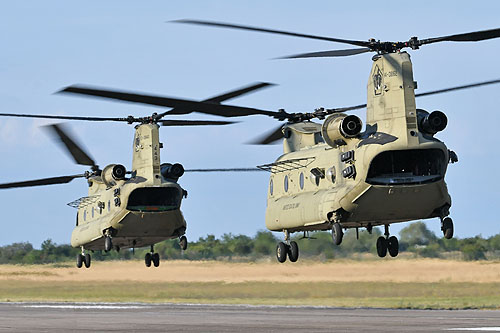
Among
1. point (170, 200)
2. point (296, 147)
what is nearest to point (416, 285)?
point (170, 200)

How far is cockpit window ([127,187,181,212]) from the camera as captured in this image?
4200 centimetres

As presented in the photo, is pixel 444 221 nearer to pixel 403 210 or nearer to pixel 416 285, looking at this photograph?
pixel 403 210

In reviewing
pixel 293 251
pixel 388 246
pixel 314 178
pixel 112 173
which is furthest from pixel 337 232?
pixel 112 173

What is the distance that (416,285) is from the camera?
53.4 m

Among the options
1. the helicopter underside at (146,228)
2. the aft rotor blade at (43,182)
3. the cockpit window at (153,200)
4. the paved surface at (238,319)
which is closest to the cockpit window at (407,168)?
the paved surface at (238,319)

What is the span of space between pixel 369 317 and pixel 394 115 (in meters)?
9.66

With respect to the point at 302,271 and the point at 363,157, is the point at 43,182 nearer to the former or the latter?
the point at 302,271

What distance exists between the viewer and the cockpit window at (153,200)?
138 ft

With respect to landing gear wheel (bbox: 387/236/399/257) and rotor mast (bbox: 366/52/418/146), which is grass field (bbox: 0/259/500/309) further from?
rotor mast (bbox: 366/52/418/146)

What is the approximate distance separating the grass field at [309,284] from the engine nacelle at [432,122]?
17.4 m

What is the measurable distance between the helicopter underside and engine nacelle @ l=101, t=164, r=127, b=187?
6.99ft

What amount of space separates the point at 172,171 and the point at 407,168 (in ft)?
49.5

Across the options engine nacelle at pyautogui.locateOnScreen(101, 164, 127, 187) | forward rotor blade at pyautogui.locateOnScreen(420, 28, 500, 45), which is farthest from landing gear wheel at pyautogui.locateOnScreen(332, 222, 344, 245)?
engine nacelle at pyautogui.locateOnScreen(101, 164, 127, 187)

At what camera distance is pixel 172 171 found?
137 ft
